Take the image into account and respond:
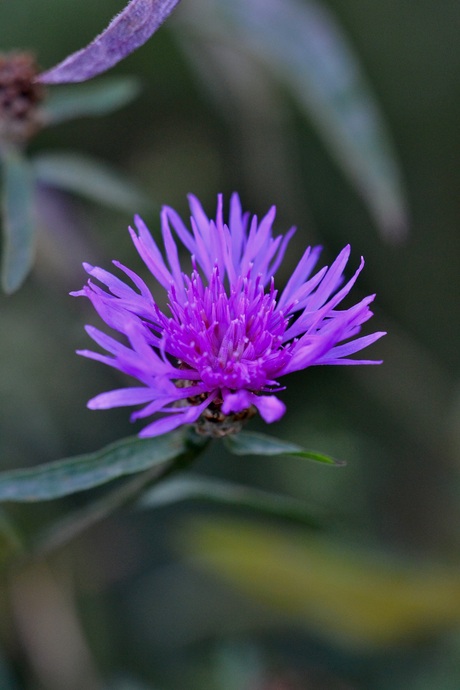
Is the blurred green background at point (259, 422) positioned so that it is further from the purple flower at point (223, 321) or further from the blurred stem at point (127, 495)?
the purple flower at point (223, 321)

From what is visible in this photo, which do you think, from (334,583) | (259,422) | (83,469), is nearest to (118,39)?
(83,469)

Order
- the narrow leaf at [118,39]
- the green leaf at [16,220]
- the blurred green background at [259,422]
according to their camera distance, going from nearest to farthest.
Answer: the narrow leaf at [118,39], the green leaf at [16,220], the blurred green background at [259,422]

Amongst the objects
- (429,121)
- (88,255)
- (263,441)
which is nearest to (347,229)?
(429,121)

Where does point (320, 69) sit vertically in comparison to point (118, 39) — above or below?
above

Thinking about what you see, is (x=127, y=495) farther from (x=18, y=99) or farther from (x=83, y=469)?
(x=18, y=99)

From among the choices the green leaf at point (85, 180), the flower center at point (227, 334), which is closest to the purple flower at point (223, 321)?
the flower center at point (227, 334)

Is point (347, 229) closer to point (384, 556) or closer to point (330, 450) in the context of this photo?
point (330, 450)
